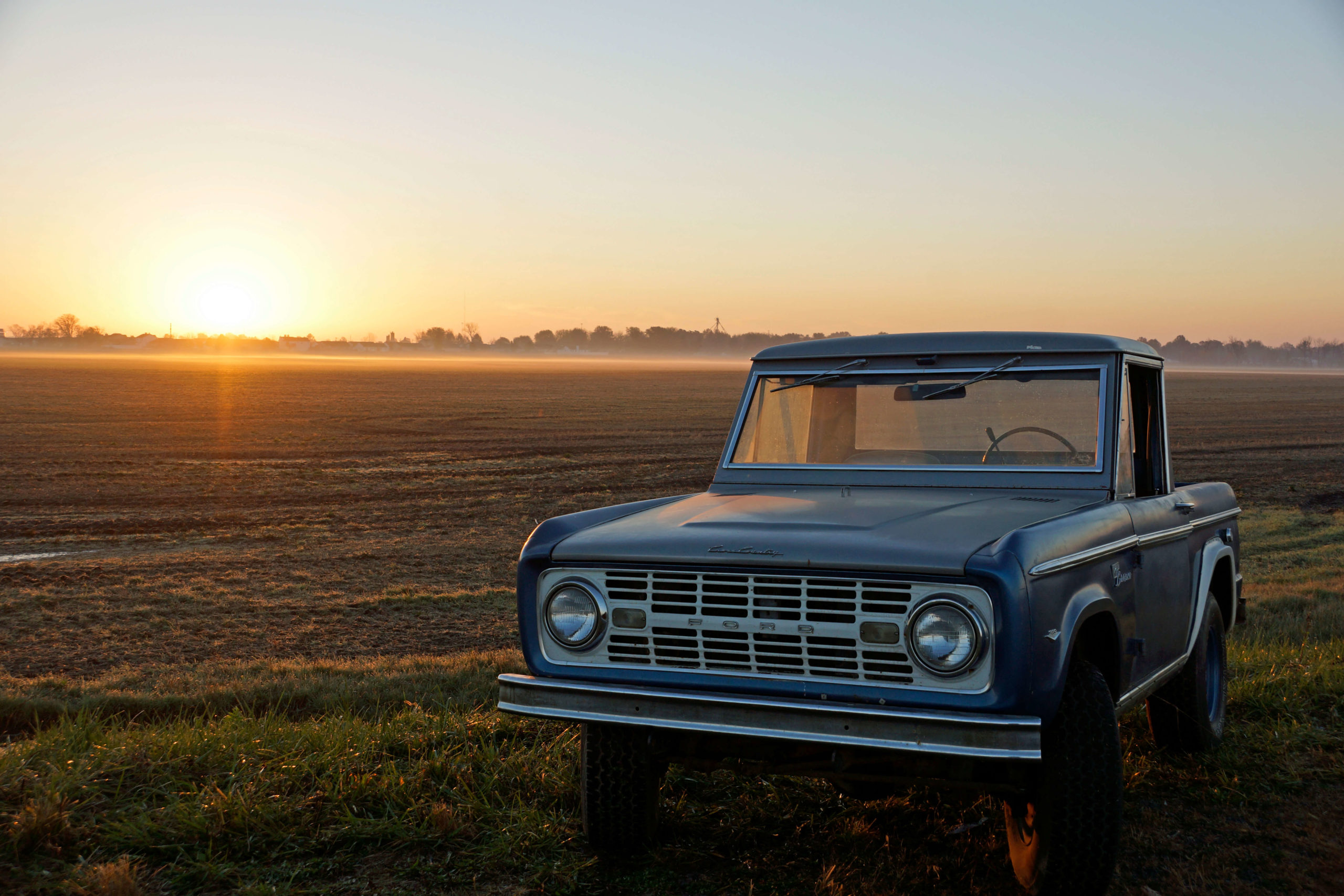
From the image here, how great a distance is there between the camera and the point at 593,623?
3.87 metres

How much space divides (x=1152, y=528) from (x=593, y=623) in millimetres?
2427

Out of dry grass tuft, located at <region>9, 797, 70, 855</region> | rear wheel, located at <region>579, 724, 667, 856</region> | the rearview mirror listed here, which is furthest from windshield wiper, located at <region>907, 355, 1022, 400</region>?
dry grass tuft, located at <region>9, 797, 70, 855</region>

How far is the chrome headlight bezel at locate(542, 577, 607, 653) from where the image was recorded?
152 inches

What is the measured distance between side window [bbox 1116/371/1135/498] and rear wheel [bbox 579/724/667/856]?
2.25 meters

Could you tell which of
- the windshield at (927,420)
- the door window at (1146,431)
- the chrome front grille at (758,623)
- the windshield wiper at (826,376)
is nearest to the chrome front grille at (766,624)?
the chrome front grille at (758,623)

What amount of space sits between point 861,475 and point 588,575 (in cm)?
159

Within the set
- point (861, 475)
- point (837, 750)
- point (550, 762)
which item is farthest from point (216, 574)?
point (837, 750)

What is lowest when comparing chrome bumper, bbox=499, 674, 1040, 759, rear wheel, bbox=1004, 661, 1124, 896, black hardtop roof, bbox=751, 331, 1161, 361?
rear wheel, bbox=1004, 661, 1124, 896

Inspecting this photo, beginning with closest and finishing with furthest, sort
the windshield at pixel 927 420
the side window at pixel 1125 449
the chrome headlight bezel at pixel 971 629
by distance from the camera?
the chrome headlight bezel at pixel 971 629 → the side window at pixel 1125 449 → the windshield at pixel 927 420

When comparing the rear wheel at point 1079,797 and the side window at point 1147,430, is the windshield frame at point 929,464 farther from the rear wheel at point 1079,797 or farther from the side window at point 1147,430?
the rear wheel at point 1079,797

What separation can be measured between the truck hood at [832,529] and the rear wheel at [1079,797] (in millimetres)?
647

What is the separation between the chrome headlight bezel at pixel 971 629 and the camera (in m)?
3.34

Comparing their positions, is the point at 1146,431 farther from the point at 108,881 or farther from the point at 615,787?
the point at 108,881

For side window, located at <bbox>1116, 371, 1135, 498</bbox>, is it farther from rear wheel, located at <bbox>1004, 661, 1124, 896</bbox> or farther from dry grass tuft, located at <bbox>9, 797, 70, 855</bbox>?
dry grass tuft, located at <bbox>9, 797, 70, 855</bbox>
